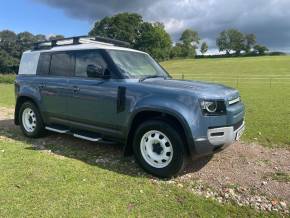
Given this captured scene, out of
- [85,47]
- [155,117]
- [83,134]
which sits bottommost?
[83,134]

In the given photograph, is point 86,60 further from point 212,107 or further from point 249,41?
point 249,41

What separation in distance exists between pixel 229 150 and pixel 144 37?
86909 mm

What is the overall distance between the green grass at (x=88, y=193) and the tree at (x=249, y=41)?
121277 mm

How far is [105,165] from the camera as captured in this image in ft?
19.0

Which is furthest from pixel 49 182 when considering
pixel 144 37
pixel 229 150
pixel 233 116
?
pixel 144 37

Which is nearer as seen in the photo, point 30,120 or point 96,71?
point 96,71

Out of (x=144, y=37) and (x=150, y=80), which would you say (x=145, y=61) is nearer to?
(x=150, y=80)

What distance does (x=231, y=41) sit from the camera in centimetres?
12425

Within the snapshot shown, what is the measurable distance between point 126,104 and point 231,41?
124798 mm

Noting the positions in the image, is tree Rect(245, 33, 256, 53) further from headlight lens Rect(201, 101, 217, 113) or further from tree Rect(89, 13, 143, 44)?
headlight lens Rect(201, 101, 217, 113)

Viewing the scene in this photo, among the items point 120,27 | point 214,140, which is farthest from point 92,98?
point 120,27

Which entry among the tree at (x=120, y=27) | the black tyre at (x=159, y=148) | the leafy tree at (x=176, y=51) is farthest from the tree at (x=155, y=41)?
the black tyre at (x=159, y=148)

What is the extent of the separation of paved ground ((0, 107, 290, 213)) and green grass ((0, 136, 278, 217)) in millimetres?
239

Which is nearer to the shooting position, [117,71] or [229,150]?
[117,71]
